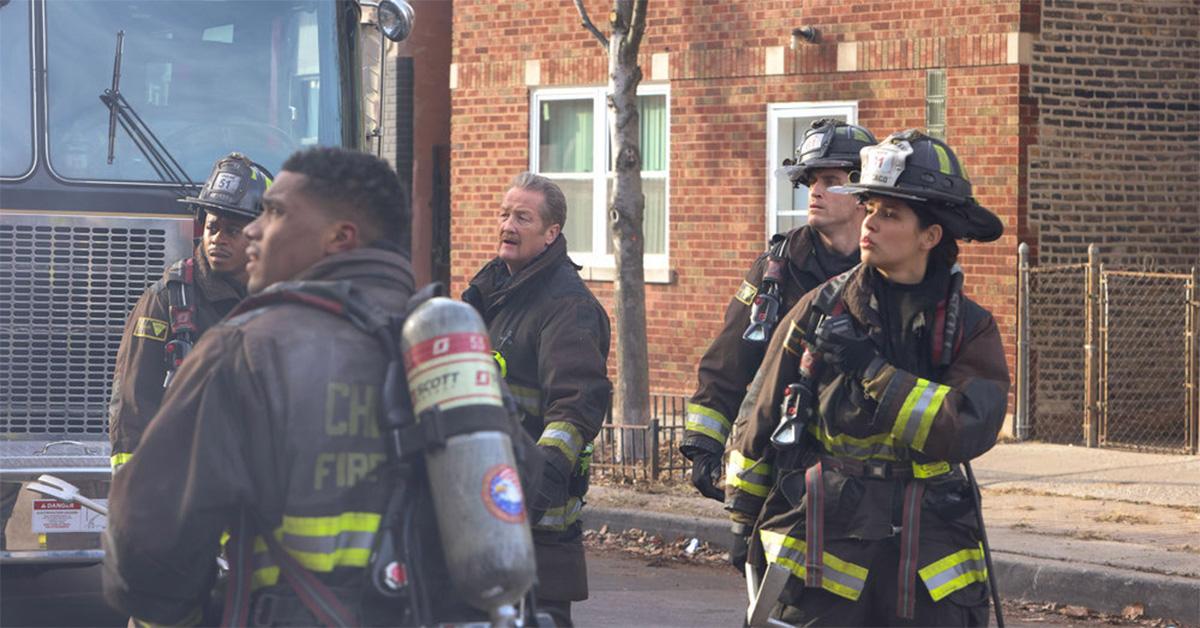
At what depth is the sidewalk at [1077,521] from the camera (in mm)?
8523

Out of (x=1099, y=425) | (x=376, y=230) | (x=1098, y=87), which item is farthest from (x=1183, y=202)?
(x=376, y=230)

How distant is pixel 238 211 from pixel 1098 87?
10128mm

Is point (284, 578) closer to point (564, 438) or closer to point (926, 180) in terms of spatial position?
point (564, 438)

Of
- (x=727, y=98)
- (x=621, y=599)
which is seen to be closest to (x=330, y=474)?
(x=621, y=599)

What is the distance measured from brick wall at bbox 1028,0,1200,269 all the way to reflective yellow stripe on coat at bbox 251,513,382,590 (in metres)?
11.4

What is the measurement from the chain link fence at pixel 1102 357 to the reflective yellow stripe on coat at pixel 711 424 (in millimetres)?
8542

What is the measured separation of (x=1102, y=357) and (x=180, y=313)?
9.72 metres

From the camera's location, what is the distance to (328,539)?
10.7 feet

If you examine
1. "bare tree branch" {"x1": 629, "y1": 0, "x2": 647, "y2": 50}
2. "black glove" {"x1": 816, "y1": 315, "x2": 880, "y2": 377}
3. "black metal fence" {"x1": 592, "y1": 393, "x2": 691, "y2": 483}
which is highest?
"bare tree branch" {"x1": 629, "y1": 0, "x2": 647, "y2": 50}

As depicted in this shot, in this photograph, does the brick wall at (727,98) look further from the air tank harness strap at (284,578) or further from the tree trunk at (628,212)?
the air tank harness strap at (284,578)

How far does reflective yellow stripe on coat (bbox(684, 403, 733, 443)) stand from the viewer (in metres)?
5.60

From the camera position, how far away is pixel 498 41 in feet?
56.7

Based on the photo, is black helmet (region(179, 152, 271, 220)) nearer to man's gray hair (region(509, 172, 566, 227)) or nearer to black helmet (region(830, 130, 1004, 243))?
man's gray hair (region(509, 172, 566, 227))

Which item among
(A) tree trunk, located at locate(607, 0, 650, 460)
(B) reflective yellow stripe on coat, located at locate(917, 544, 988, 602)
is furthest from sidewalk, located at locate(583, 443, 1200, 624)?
(B) reflective yellow stripe on coat, located at locate(917, 544, 988, 602)
